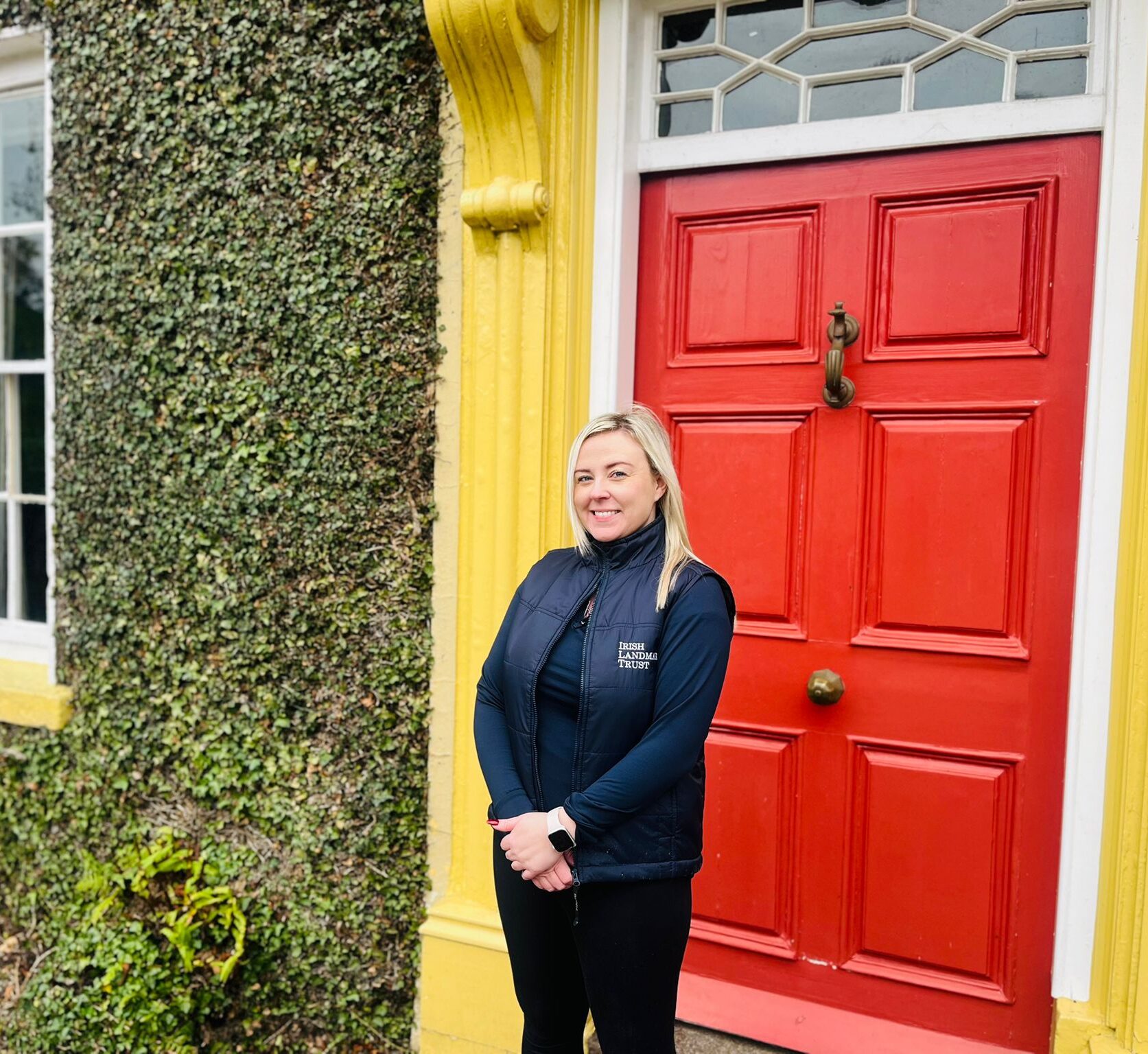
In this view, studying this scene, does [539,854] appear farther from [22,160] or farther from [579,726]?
[22,160]

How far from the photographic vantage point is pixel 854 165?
8.32ft

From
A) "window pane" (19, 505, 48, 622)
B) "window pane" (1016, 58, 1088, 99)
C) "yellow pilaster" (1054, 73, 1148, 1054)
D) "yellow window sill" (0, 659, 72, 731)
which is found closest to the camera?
"yellow pilaster" (1054, 73, 1148, 1054)

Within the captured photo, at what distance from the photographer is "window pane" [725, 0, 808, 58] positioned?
259 cm

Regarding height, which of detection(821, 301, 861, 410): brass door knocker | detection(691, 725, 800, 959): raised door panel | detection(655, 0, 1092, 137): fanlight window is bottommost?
detection(691, 725, 800, 959): raised door panel

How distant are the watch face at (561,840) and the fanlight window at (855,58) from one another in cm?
209

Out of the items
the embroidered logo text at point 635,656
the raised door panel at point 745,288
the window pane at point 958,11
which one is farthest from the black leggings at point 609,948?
the window pane at point 958,11

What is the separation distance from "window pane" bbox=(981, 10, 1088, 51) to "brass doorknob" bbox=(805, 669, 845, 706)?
1.77 meters

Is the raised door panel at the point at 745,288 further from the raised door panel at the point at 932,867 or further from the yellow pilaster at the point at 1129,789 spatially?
the raised door panel at the point at 932,867

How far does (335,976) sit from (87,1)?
3735 millimetres

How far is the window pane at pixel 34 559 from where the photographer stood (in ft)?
13.0

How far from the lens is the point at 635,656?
178cm

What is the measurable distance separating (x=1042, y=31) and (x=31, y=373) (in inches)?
157

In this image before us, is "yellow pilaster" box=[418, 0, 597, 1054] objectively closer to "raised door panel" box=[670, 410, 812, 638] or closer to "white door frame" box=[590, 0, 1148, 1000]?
"raised door panel" box=[670, 410, 812, 638]

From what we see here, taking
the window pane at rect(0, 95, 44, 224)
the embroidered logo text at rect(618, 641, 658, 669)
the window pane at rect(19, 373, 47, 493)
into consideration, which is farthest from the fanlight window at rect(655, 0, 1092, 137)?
the window pane at rect(19, 373, 47, 493)
